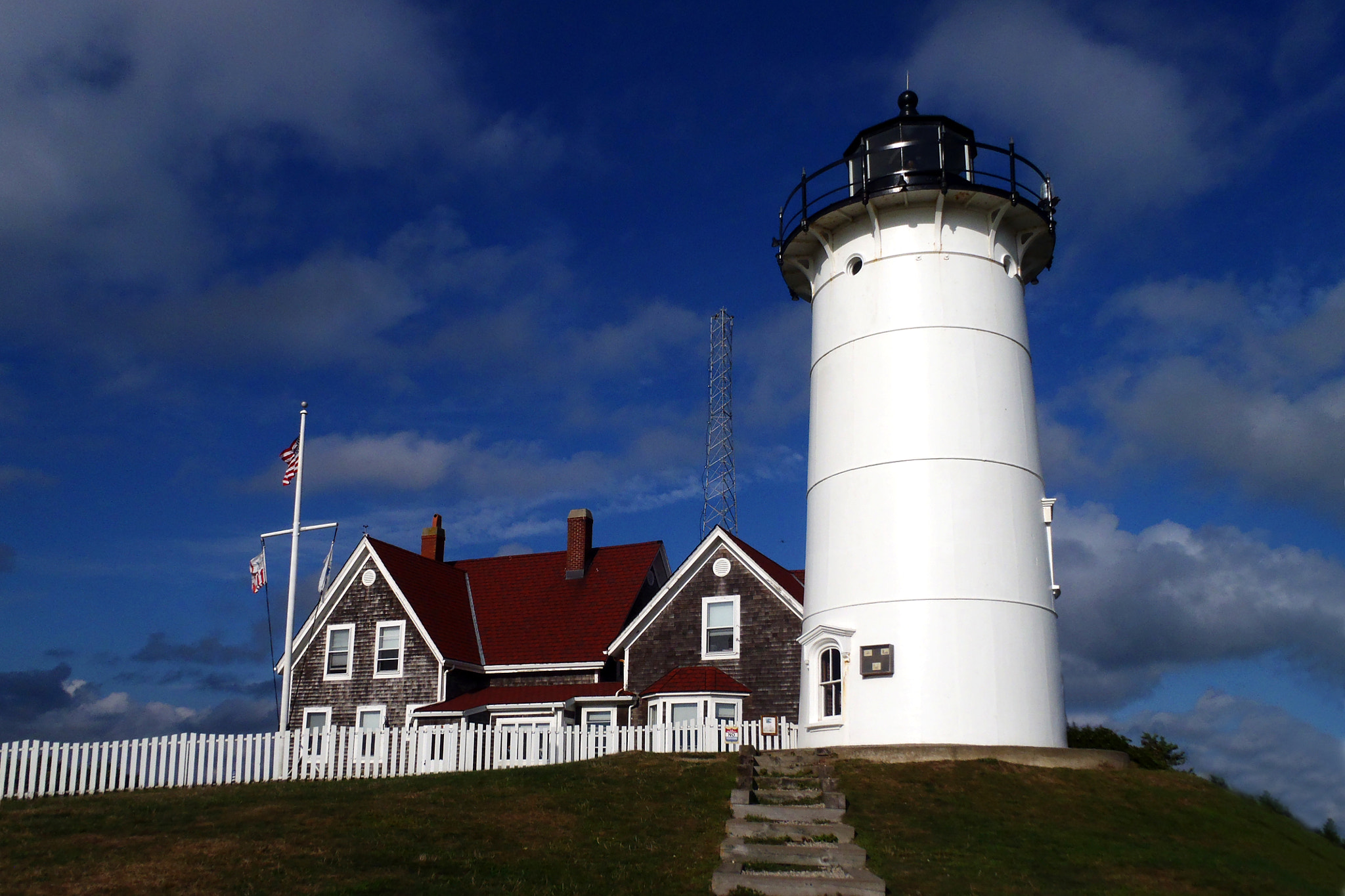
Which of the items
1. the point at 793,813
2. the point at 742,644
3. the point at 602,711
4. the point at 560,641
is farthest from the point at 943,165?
the point at 560,641

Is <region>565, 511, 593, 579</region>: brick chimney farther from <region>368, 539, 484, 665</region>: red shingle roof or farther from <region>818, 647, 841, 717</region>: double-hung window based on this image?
<region>818, 647, 841, 717</region>: double-hung window

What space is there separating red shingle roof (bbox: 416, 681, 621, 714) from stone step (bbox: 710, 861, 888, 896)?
603 inches

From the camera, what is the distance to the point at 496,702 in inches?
1131

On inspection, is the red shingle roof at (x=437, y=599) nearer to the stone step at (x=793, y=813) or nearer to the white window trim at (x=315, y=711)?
the white window trim at (x=315, y=711)

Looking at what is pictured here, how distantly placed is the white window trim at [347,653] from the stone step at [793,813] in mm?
17458

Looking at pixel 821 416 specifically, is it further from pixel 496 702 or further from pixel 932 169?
pixel 496 702

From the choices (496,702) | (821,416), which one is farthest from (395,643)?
(821,416)

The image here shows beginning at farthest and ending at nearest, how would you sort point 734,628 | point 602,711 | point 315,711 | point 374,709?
1. point 315,711
2. point 374,709
3. point 602,711
4. point 734,628

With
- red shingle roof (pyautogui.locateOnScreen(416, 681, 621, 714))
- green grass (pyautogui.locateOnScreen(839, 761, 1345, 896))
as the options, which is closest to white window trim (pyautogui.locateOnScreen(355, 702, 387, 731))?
red shingle roof (pyautogui.locateOnScreen(416, 681, 621, 714))

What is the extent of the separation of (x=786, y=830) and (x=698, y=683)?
Result: 11.6m

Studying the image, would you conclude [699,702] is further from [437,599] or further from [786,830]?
[786,830]

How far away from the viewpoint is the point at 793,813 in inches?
606

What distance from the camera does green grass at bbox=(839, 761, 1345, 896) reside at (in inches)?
508

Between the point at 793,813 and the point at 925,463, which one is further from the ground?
the point at 925,463
